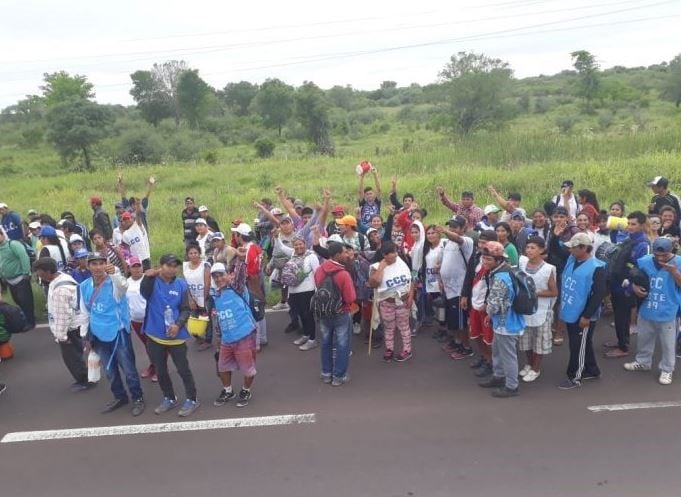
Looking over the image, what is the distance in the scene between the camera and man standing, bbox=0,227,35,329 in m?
7.64

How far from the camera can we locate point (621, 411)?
5.27 metres

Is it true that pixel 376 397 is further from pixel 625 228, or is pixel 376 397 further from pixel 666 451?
pixel 625 228

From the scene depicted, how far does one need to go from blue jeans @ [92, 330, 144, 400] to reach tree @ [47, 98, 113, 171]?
2565 centimetres

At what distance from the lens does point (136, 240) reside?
28.8ft

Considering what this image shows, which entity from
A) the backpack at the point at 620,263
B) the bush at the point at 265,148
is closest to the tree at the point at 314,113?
the bush at the point at 265,148

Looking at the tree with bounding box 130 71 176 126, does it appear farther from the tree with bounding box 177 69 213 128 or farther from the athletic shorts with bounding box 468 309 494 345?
the athletic shorts with bounding box 468 309 494 345

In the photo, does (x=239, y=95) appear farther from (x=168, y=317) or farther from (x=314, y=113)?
(x=168, y=317)

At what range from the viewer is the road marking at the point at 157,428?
536cm

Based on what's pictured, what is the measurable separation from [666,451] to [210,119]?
42.8m

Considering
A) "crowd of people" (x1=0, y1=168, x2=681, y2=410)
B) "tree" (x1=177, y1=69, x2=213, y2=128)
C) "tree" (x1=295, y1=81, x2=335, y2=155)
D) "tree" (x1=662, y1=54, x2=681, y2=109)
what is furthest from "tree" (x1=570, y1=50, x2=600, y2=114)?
"crowd of people" (x1=0, y1=168, x2=681, y2=410)

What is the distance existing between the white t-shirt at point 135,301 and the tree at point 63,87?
48284 millimetres

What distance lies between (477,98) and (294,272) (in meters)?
27.2

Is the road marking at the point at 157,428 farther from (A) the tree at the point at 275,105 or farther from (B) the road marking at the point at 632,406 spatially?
(A) the tree at the point at 275,105

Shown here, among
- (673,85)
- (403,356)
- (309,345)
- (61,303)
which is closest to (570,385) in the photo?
(403,356)
